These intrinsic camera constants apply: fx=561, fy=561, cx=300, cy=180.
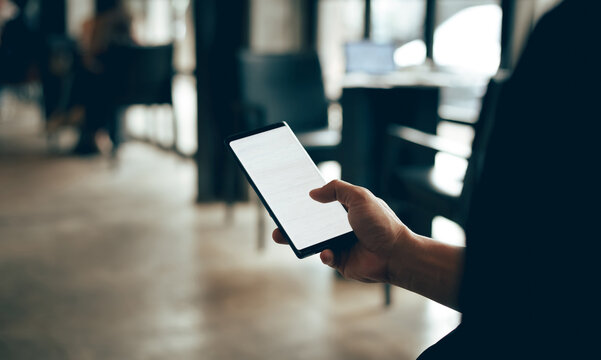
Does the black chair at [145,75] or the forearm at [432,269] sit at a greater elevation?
the black chair at [145,75]

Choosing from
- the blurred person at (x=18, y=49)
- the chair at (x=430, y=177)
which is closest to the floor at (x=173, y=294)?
the chair at (x=430, y=177)

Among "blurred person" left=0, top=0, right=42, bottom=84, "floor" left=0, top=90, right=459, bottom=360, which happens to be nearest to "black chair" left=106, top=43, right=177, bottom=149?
"floor" left=0, top=90, right=459, bottom=360

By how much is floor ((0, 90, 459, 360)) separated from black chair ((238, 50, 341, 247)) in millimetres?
671

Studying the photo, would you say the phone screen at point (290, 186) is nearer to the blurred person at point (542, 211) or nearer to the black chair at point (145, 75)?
the blurred person at point (542, 211)

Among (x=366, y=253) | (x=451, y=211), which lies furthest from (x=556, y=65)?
(x=451, y=211)

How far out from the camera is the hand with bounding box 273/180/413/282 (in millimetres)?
893

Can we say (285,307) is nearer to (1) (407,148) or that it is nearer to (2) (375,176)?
(2) (375,176)

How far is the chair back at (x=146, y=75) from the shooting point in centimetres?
439

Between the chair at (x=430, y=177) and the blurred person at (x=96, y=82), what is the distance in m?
3.27

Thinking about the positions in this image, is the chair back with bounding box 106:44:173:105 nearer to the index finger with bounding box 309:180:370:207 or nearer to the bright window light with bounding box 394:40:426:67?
the bright window light with bounding box 394:40:426:67

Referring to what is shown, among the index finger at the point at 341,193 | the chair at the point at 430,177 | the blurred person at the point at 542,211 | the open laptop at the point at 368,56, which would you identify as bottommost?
the chair at the point at 430,177

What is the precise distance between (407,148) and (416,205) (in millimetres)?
466

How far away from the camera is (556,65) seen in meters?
0.39

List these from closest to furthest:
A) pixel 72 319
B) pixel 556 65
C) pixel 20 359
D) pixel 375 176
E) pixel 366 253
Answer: pixel 556 65
pixel 366 253
pixel 20 359
pixel 72 319
pixel 375 176
